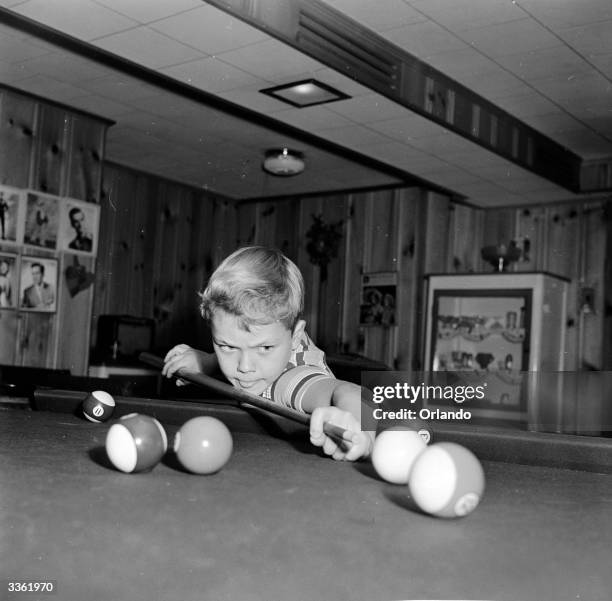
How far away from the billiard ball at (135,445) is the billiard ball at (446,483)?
15.6 inches

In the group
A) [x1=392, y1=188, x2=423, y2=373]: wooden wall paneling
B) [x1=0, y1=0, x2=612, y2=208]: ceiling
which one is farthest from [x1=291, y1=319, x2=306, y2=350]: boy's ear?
[x1=392, y1=188, x2=423, y2=373]: wooden wall paneling

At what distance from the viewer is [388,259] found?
6.30 m

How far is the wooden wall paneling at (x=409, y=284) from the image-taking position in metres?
6.12

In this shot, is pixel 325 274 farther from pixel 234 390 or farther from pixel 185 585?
pixel 185 585

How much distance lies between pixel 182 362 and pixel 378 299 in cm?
406

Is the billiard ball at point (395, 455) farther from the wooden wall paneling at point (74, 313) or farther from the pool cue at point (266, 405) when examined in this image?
the wooden wall paneling at point (74, 313)

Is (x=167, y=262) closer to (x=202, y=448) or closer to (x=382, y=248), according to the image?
(x=382, y=248)

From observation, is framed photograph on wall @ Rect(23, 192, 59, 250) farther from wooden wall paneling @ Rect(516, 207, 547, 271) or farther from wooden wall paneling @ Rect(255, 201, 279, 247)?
wooden wall paneling @ Rect(516, 207, 547, 271)

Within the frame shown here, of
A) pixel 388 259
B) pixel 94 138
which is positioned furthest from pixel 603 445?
pixel 388 259

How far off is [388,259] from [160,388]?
86.6 inches

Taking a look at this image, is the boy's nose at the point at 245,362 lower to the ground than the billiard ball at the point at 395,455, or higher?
higher

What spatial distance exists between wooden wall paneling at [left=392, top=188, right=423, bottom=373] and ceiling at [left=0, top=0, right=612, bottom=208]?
292 millimetres

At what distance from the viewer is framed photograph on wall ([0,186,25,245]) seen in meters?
4.20

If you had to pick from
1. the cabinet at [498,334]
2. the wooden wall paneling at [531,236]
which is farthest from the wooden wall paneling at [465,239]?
the cabinet at [498,334]
